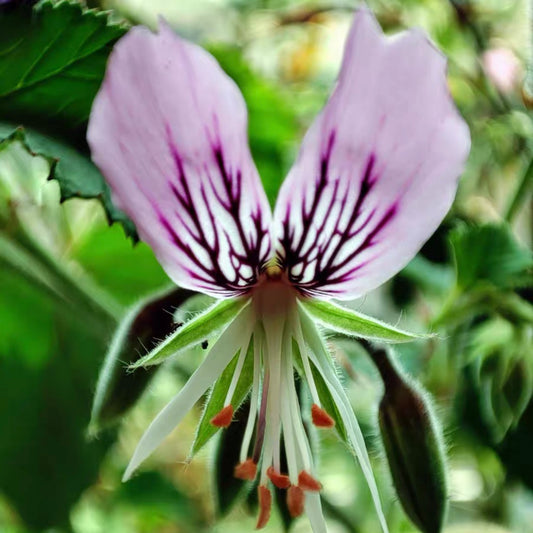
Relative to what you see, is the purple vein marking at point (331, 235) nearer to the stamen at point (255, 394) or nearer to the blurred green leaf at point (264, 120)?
the stamen at point (255, 394)

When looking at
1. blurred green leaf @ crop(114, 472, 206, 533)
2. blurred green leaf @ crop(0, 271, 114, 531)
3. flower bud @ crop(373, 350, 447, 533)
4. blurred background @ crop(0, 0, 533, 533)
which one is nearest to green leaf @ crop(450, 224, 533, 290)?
blurred background @ crop(0, 0, 533, 533)

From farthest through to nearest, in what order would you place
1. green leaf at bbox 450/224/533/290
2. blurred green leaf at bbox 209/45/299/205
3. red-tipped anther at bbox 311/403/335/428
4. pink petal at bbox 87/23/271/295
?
blurred green leaf at bbox 209/45/299/205
green leaf at bbox 450/224/533/290
red-tipped anther at bbox 311/403/335/428
pink petal at bbox 87/23/271/295

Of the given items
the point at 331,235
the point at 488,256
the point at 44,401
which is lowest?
the point at 44,401

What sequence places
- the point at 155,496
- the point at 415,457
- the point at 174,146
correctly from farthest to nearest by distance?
the point at 155,496, the point at 415,457, the point at 174,146

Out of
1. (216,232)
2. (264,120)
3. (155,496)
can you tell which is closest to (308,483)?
(216,232)

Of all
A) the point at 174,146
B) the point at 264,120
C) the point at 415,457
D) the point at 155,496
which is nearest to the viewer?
the point at 174,146

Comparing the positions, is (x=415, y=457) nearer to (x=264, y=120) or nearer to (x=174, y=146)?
(x=174, y=146)

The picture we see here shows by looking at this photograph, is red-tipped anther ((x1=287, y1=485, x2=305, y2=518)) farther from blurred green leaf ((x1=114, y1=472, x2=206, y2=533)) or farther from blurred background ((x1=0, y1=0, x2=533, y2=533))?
blurred green leaf ((x1=114, y1=472, x2=206, y2=533))
